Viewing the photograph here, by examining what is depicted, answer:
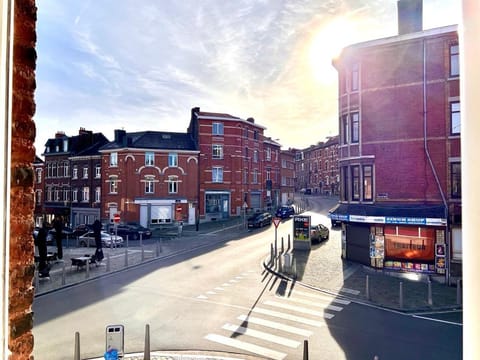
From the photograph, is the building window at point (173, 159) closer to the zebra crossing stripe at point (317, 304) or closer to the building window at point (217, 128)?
the building window at point (217, 128)

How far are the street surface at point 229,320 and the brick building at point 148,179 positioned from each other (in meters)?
18.6

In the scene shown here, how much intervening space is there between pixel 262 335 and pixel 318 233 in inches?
585

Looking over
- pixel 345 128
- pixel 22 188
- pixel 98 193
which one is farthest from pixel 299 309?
pixel 98 193

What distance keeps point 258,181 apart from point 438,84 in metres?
28.6

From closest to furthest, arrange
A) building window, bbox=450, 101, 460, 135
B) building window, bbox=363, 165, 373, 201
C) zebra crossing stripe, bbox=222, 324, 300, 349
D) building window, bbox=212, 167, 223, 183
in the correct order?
building window, bbox=450, 101, 460, 135
zebra crossing stripe, bbox=222, 324, 300, 349
building window, bbox=363, 165, 373, 201
building window, bbox=212, 167, 223, 183

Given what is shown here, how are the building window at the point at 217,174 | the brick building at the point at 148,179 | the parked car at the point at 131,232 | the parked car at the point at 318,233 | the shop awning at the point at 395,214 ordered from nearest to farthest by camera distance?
the shop awning at the point at 395,214, the parked car at the point at 318,233, the parked car at the point at 131,232, the brick building at the point at 148,179, the building window at the point at 217,174

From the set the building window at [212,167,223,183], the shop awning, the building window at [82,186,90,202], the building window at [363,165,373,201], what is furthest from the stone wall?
the building window at [82,186,90,202]

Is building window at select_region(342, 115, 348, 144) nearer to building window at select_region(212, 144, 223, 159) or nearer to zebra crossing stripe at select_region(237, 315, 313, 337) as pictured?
zebra crossing stripe at select_region(237, 315, 313, 337)

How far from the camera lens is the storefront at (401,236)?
13.5m

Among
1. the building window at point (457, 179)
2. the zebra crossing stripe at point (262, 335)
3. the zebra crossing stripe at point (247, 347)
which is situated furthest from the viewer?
the zebra crossing stripe at point (262, 335)

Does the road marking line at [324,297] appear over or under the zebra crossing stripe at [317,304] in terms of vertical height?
under

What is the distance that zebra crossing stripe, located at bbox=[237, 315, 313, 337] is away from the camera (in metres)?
8.00

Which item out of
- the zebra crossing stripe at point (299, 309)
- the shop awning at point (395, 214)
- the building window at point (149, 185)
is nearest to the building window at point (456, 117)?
the zebra crossing stripe at point (299, 309)

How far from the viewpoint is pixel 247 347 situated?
721cm
